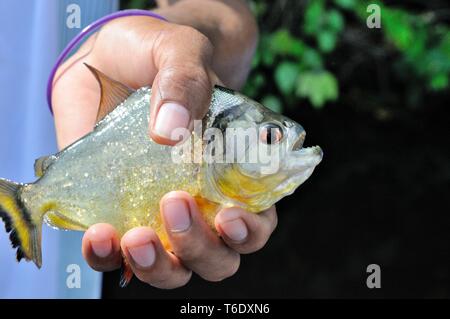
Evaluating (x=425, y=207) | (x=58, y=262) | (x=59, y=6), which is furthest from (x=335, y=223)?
(x=59, y=6)

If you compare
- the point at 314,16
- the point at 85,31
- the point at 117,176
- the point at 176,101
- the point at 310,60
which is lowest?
the point at 117,176

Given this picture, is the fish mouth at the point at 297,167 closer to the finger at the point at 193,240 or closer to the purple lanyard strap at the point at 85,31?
the finger at the point at 193,240

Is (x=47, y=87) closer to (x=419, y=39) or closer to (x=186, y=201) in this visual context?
(x=186, y=201)

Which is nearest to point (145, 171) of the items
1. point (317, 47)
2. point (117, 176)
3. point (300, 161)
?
point (117, 176)

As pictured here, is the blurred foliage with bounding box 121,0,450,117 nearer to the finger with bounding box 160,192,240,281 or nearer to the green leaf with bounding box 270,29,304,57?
the green leaf with bounding box 270,29,304,57

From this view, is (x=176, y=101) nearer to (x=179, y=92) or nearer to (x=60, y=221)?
(x=179, y=92)
